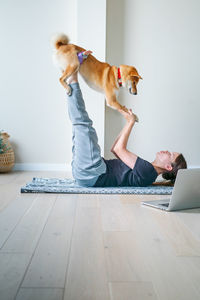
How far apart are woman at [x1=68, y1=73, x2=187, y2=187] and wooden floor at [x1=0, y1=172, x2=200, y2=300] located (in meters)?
0.38

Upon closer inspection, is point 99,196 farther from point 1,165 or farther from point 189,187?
point 1,165

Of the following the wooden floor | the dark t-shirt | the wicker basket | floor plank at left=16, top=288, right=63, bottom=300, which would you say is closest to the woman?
the dark t-shirt

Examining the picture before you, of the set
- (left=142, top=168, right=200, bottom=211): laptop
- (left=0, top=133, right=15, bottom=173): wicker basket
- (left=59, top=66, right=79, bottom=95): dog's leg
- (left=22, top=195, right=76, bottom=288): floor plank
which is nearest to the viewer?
(left=22, top=195, right=76, bottom=288): floor plank

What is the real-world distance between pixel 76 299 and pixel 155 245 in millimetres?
545

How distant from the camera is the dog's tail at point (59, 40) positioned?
244 cm

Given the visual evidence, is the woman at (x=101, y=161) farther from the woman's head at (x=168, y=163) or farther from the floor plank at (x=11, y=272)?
the floor plank at (x=11, y=272)

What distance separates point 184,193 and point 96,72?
123 cm

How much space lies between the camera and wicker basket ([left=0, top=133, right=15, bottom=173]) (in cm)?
365

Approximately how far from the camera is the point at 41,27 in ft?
12.5

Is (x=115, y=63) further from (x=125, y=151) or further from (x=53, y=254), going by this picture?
(x=53, y=254)

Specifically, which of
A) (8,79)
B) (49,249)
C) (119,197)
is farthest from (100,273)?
(8,79)

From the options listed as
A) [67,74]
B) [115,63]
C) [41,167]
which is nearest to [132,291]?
[67,74]

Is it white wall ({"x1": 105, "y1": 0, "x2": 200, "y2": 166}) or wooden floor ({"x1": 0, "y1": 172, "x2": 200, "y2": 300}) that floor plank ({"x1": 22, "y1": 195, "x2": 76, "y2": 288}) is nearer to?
wooden floor ({"x1": 0, "y1": 172, "x2": 200, "y2": 300})

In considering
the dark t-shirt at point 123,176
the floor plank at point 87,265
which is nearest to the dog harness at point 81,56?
the dark t-shirt at point 123,176
